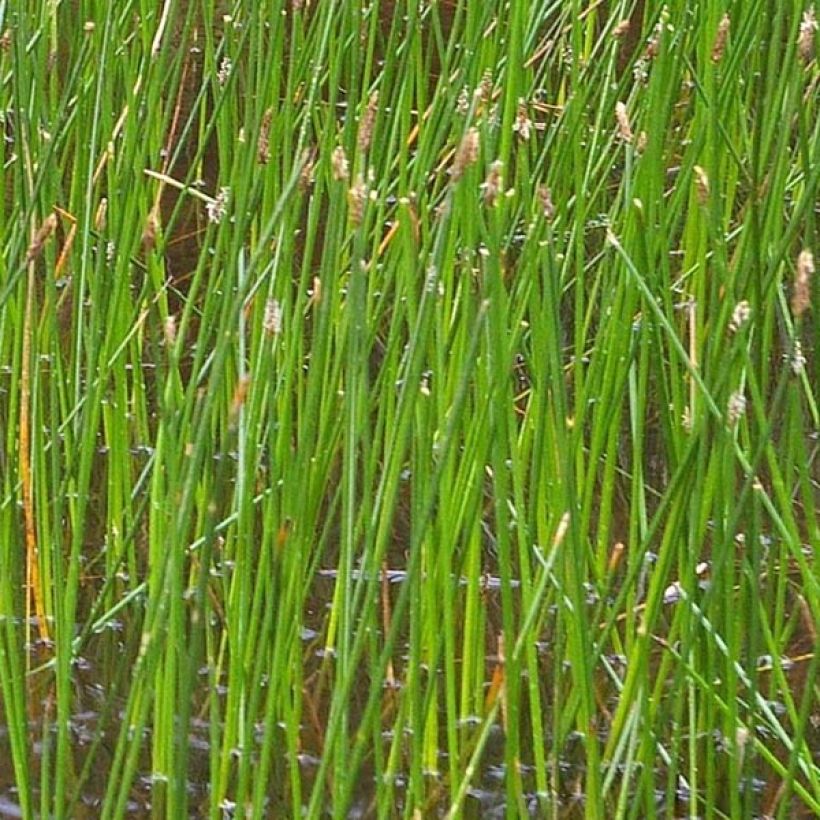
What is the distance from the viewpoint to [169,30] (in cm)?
152

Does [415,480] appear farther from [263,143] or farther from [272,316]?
[263,143]

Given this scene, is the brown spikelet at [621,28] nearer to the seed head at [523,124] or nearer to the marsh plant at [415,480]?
the marsh plant at [415,480]

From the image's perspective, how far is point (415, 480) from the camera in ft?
3.83

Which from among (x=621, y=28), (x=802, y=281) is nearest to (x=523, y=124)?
(x=621, y=28)

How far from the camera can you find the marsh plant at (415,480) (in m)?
1.13

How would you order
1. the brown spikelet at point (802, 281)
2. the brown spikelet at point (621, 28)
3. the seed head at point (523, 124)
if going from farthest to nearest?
the brown spikelet at point (621, 28) < the seed head at point (523, 124) < the brown spikelet at point (802, 281)

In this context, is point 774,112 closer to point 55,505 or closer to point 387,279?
point 387,279

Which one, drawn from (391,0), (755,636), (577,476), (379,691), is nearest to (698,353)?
A: (577,476)

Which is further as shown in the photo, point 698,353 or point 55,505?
point 698,353

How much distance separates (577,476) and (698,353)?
175mm

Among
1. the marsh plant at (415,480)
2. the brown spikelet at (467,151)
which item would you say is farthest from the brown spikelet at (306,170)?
the brown spikelet at (467,151)

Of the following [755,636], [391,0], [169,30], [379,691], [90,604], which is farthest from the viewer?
[391,0]

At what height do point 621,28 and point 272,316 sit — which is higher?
point 621,28

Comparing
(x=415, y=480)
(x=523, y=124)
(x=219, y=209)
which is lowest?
(x=415, y=480)
